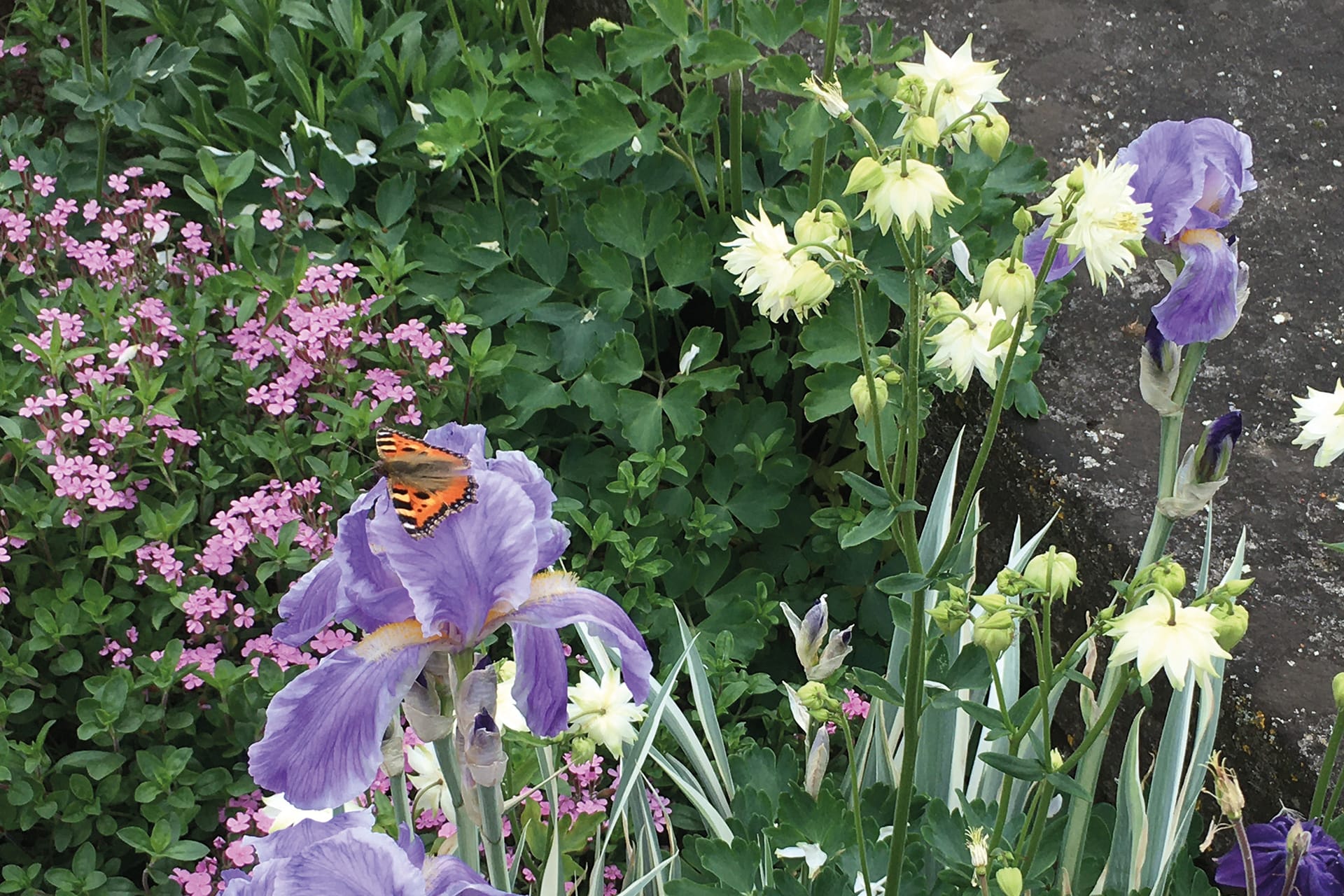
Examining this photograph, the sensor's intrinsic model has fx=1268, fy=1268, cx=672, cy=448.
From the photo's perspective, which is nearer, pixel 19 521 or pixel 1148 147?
pixel 1148 147

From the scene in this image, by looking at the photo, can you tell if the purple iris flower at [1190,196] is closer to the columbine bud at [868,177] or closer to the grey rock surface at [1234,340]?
the columbine bud at [868,177]

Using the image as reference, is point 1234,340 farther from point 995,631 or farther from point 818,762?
point 995,631

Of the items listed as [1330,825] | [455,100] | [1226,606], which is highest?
[1226,606]

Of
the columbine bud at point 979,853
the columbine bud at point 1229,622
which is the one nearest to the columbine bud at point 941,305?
the columbine bud at point 1229,622

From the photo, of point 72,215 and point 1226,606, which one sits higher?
point 1226,606

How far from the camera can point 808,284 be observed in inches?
44.5

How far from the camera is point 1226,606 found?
1.05m

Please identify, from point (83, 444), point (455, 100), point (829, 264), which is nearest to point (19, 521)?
point (83, 444)

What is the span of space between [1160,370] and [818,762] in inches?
23.0

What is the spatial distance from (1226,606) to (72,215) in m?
2.35

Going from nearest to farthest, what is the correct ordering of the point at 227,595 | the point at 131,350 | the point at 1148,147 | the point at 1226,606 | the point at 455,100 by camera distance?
1. the point at 1226,606
2. the point at 1148,147
3. the point at 227,595
4. the point at 131,350
5. the point at 455,100

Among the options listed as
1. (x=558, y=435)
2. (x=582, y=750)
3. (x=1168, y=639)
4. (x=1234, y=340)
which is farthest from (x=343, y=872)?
(x=1234, y=340)

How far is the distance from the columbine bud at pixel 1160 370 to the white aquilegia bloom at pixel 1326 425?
0.40 ft

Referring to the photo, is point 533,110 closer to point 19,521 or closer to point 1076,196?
point 19,521
